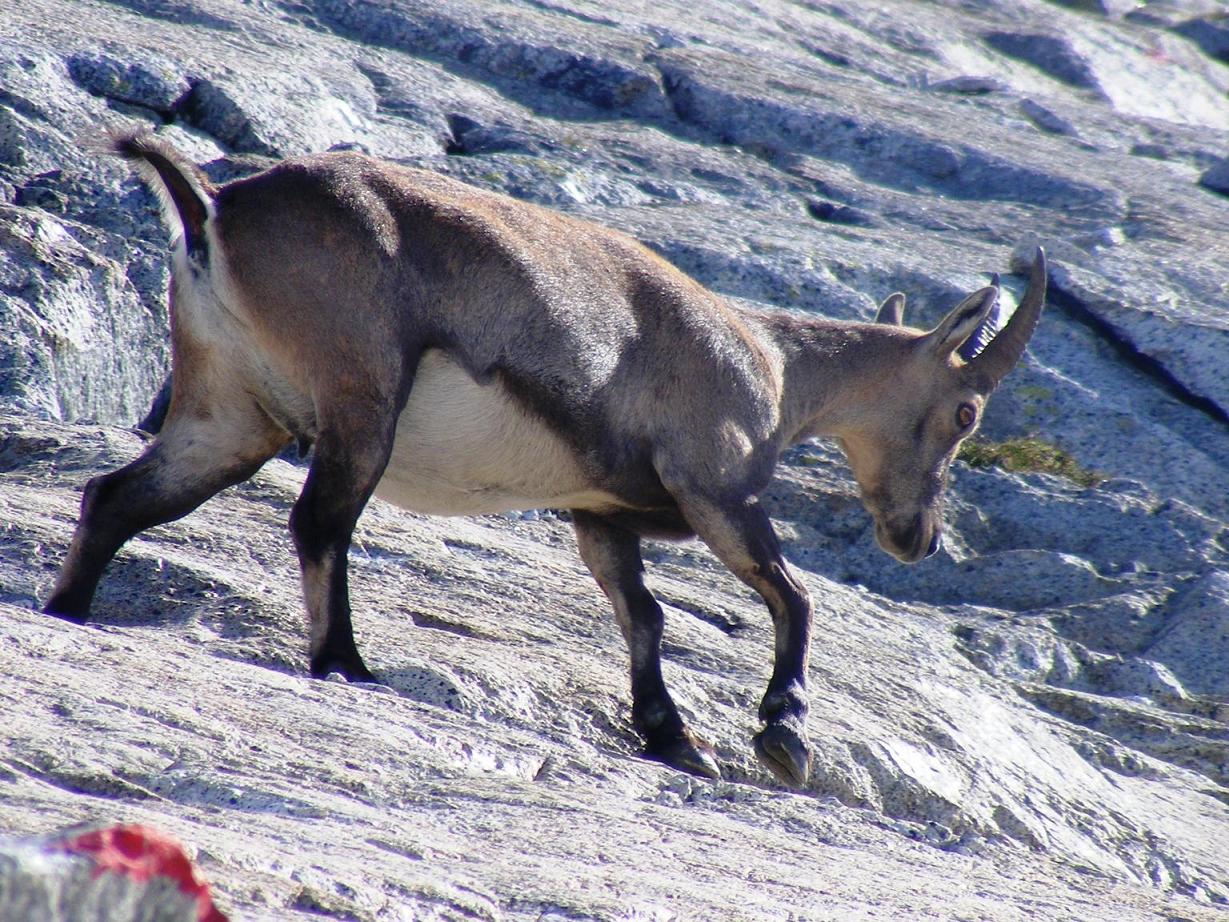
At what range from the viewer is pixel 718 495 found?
21.5 feet

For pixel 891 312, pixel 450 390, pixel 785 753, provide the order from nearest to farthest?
pixel 785 753 < pixel 450 390 < pixel 891 312

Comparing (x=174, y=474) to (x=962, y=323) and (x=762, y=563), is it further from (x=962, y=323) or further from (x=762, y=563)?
(x=962, y=323)

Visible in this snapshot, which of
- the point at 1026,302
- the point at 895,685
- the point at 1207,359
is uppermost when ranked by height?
the point at 1026,302

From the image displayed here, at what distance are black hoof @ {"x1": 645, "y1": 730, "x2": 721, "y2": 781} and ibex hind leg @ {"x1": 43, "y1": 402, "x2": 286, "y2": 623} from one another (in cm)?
190

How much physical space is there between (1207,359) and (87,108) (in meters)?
7.68

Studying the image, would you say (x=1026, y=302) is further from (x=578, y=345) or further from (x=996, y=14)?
(x=996, y=14)

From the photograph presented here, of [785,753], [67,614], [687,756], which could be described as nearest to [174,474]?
[67,614]

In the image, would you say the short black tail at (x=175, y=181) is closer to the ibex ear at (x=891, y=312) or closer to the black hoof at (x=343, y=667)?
the black hoof at (x=343, y=667)

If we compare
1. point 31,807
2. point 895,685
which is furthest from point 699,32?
point 31,807

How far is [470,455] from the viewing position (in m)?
6.22

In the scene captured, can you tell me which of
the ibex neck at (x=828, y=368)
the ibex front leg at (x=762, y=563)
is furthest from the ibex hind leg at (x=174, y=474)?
the ibex neck at (x=828, y=368)

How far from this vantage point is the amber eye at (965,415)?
313 inches

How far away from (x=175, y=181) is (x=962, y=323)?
3.78 metres

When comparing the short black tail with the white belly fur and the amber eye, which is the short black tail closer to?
the white belly fur
